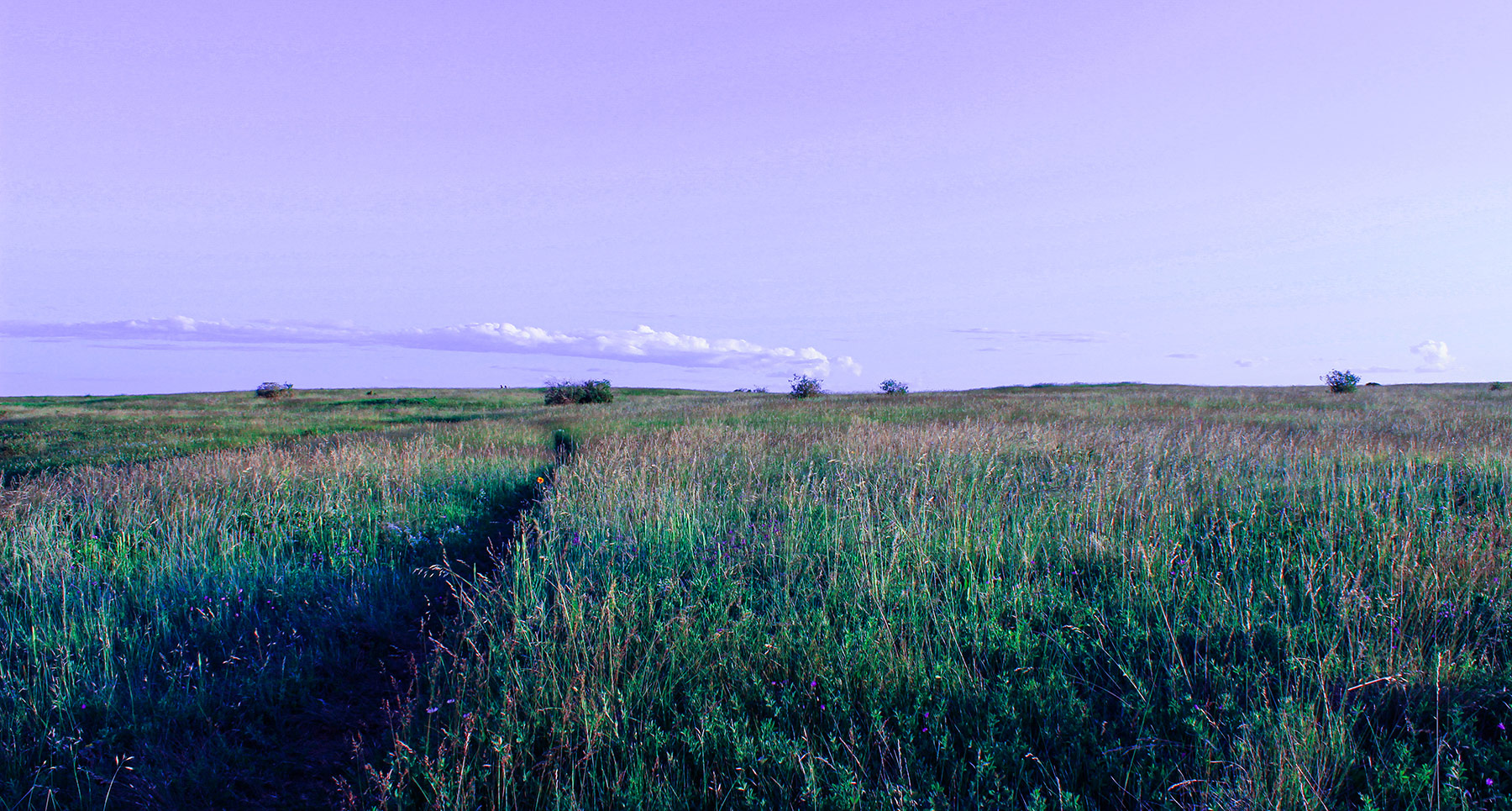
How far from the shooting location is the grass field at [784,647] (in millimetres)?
2746

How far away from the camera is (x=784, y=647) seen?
3.53 metres

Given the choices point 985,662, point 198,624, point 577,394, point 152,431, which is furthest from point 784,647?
point 577,394

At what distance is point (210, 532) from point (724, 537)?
5110 mm

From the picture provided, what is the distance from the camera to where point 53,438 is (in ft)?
65.3

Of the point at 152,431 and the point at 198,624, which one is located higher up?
the point at 152,431

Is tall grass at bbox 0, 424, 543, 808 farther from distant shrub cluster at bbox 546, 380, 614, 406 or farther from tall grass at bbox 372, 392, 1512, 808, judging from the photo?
distant shrub cluster at bbox 546, 380, 614, 406

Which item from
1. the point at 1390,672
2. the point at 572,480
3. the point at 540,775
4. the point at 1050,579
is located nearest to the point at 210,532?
the point at 572,480

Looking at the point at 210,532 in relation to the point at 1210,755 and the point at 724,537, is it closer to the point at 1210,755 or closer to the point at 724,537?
the point at 724,537

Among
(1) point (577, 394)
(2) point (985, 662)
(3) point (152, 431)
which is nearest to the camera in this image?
(2) point (985, 662)

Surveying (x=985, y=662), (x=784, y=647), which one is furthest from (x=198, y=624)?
(x=985, y=662)

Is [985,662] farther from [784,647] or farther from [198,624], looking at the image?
[198,624]

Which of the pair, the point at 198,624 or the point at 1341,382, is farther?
the point at 1341,382

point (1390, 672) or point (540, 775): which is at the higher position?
point (1390, 672)

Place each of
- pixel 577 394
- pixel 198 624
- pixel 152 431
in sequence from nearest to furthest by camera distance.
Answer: pixel 198 624 < pixel 152 431 < pixel 577 394
